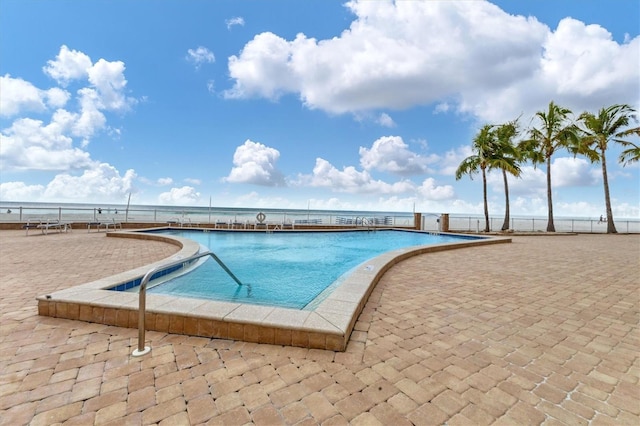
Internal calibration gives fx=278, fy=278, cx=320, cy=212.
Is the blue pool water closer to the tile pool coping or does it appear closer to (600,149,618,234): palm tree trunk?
the tile pool coping

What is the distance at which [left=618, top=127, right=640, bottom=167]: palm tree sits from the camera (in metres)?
15.5

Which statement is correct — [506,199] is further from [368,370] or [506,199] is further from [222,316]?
[222,316]

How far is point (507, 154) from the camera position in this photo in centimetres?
1565

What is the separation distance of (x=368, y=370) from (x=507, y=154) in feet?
57.7

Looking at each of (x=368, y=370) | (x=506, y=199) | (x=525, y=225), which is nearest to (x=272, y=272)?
(x=368, y=370)

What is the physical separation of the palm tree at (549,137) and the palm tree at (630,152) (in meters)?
3.11

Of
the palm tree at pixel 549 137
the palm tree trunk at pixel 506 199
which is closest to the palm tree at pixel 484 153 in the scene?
the palm tree trunk at pixel 506 199

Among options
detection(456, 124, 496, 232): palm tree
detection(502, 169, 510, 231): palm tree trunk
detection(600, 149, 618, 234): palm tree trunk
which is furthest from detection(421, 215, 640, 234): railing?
detection(456, 124, 496, 232): palm tree

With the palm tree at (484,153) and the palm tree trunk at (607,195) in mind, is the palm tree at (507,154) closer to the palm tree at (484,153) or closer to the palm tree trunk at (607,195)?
the palm tree at (484,153)

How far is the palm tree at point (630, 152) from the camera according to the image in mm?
15531

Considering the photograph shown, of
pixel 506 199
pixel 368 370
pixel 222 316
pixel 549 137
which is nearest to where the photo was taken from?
pixel 368 370

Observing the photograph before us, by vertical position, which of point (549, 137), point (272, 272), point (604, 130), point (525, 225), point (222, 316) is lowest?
→ point (272, 272)

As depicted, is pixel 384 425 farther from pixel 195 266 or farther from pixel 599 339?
pixel 195 266

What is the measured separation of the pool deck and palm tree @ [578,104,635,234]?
17.8 meters
